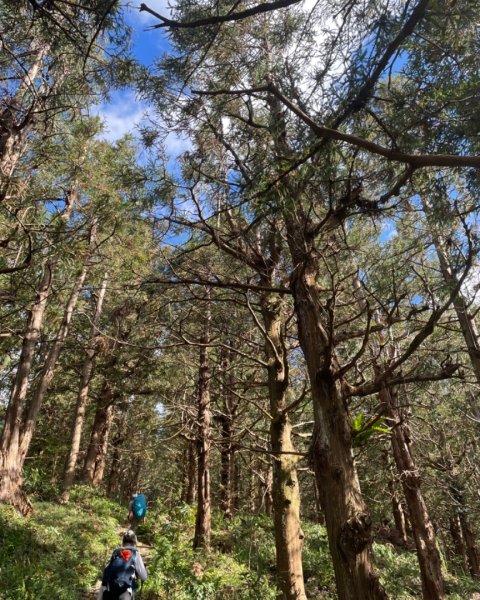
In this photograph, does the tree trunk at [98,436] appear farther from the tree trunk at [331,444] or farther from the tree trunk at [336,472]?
the tree trunk at [336,472]

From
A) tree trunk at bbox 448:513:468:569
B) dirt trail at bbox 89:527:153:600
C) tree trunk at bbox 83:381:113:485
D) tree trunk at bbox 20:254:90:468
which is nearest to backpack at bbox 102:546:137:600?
dirt trail at bbox 89:527:153:600

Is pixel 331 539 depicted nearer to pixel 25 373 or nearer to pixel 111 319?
pixel 25 373

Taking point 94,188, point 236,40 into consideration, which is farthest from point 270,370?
point 94,188

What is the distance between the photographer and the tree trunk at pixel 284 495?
15.8ft

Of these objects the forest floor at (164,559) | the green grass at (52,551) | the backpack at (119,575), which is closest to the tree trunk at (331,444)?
the backpack at (119,575)

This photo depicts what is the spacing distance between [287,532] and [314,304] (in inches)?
117

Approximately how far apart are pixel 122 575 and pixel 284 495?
7.50ft

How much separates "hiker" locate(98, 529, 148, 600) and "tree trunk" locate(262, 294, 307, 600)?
1875mm

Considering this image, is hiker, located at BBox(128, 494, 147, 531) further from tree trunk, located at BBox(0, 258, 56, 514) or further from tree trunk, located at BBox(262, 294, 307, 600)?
tree trunk, located at BBox(0, 258, 56, 514)

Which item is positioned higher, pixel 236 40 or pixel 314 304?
pixel 236 40

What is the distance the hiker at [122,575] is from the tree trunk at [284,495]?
1875 millimetres

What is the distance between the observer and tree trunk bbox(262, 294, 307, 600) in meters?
4.83

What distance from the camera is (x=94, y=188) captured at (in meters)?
11.4

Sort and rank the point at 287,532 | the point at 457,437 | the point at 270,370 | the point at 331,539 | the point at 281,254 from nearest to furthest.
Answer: the point at 331,539, the point at 287,532, the point at 270,370, the point at 281,254, the point at 457,437
